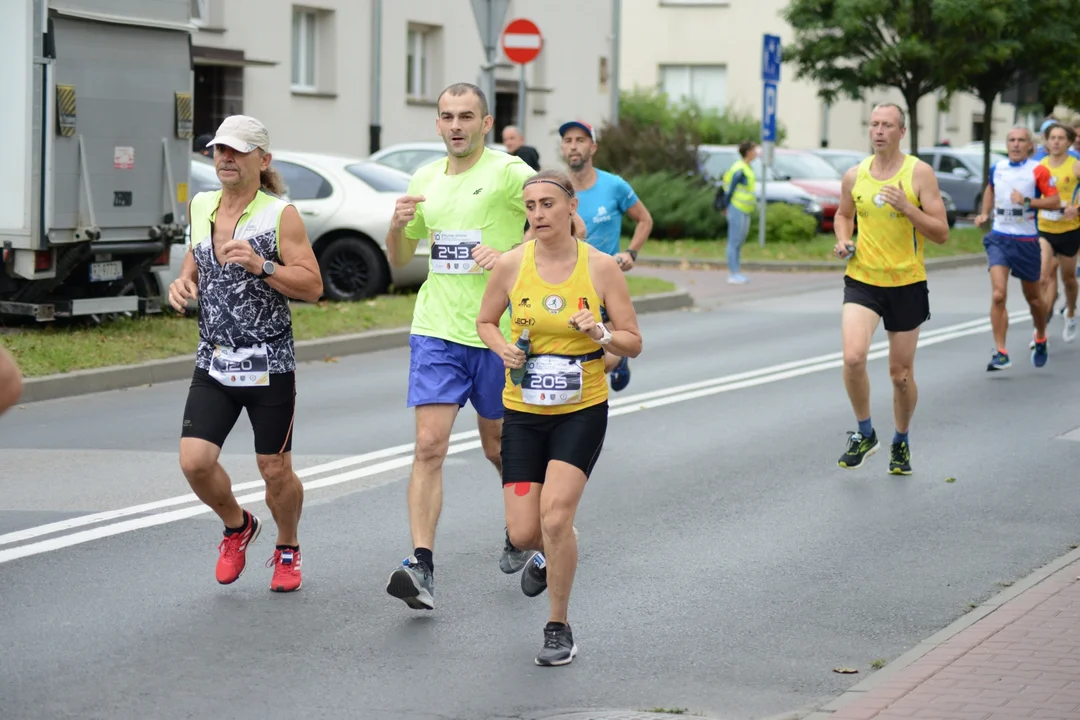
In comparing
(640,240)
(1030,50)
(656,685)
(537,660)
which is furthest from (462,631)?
(1030,50)

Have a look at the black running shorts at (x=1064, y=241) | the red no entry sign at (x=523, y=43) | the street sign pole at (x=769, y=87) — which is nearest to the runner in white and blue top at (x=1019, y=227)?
the black running shorts at (x=1064, y=241)

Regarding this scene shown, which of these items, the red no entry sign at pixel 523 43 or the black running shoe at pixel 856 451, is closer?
the black running shoe at pixel 856 451

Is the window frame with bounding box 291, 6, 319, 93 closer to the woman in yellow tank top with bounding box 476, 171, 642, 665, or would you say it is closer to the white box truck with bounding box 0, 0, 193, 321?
the white box truck with bounding box 0, 0, 193, 321

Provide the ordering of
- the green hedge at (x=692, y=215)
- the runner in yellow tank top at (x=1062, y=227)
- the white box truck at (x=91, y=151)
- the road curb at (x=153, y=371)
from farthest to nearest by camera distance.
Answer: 1. the green hedge at (x=692, y=215)
2. the runner in yellow tank top at (x=1062, y=227)
3. the white box truck at (x=91, y=151)
4. the road curb at (x=153, y=371)

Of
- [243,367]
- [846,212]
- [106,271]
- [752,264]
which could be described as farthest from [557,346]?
[752,264]

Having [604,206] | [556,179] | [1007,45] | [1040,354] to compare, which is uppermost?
[1007,45]

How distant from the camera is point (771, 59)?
26234mm

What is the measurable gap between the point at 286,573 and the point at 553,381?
1588mm

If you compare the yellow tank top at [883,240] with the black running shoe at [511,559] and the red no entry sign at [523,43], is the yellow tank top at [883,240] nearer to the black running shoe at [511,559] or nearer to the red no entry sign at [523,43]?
the black running shoe at [511,559]

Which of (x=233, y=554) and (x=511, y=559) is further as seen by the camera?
(x=511, y=559)

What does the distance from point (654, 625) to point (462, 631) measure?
2.37 ft

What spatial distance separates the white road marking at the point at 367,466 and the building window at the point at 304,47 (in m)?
16.8

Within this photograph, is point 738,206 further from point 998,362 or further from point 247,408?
point 247,408

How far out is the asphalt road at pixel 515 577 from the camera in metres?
5.70
